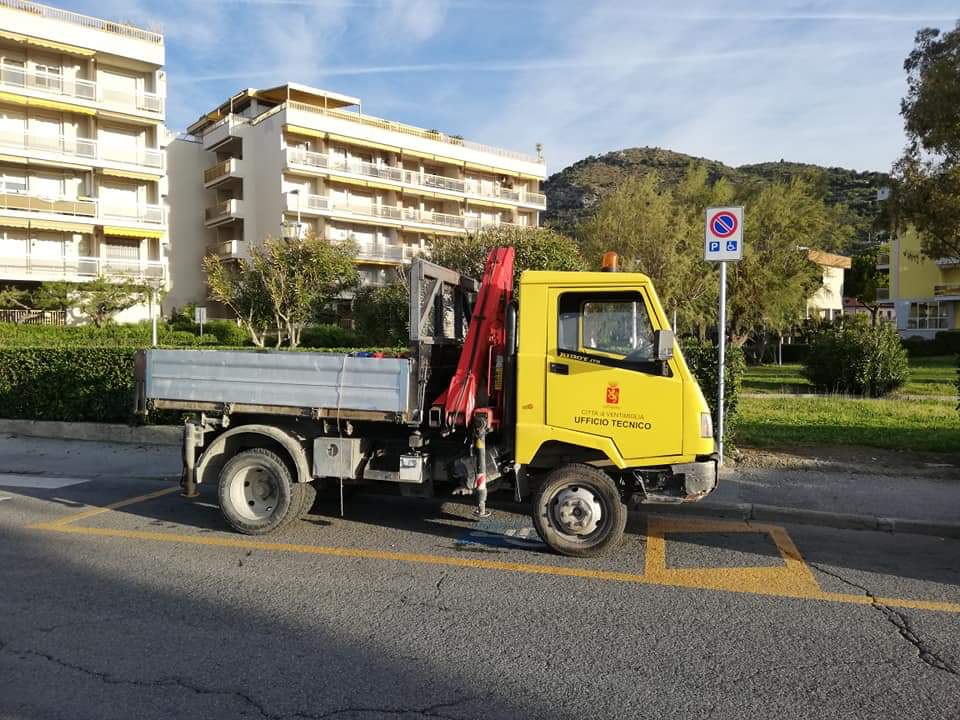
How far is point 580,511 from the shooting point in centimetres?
600

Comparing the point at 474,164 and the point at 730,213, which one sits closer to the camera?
the point at 730,213

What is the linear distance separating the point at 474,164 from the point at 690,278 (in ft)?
112

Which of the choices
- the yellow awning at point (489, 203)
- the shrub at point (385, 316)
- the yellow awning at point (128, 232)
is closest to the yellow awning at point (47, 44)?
the yellow awning at point (128, 232)

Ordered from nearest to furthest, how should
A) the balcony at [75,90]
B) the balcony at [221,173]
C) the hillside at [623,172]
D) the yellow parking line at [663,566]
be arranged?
the yellow parking line at [663,566] < the balcony at [75,90] < the balcony at [221,173] < the hillside at [623,172]

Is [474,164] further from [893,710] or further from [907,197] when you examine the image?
[893,710]

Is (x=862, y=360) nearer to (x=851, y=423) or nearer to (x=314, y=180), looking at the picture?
(x=851, y=423)

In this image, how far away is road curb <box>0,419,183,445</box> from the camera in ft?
38.7

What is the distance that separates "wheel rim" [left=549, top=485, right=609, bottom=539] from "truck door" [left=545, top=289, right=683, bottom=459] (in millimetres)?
455

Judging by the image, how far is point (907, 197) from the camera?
44.0ft

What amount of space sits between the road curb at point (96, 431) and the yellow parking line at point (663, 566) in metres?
4.67

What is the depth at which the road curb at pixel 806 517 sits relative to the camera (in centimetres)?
690

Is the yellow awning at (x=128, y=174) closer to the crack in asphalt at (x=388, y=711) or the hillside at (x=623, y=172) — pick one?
the crack in asphalt at (x=388, y=711)

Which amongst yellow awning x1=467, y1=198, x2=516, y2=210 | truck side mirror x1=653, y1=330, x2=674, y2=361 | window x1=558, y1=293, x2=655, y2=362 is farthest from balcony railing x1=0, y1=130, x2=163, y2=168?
truck side mirror x1=653, y1=330, x2=674, y2=361

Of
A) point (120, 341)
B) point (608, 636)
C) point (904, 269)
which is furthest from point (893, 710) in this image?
point (904, 269)
